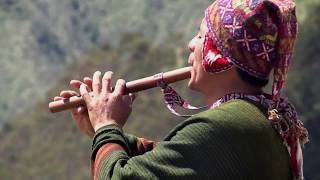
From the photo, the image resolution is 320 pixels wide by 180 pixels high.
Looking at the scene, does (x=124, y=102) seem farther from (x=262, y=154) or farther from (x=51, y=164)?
(x=51, y=164)

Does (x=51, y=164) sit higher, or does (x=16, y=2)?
(x=16, y=2)

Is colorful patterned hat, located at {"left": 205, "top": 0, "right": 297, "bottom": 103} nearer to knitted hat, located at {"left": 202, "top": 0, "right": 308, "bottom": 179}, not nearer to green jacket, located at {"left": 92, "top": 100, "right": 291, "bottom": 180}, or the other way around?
knitted hat, located at {"left": 202, "top": 0, "right": 308, "bottom": 179}

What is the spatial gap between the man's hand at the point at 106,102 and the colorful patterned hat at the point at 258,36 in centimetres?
31

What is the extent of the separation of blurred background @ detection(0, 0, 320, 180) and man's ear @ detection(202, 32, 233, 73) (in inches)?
142

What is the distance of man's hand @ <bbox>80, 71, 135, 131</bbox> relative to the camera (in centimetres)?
300

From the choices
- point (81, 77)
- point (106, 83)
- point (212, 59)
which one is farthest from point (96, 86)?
point (81, 77)

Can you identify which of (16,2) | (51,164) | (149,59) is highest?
(16,2)

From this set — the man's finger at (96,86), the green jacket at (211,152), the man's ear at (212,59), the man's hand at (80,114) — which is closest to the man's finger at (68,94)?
the man's hand at (80,114)

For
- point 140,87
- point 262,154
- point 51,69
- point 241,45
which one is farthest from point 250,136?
point 51,69

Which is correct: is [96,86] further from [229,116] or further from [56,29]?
[56,29]

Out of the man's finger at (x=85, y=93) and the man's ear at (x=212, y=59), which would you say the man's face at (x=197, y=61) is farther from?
the man's finger at (x=85, y=93)

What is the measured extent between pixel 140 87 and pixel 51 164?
35.0m

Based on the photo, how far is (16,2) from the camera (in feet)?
253

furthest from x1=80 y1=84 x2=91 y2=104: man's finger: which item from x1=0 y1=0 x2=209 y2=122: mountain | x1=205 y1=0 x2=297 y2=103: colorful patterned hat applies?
x1=0 y1=0 x2=209 y2=122: mountain
